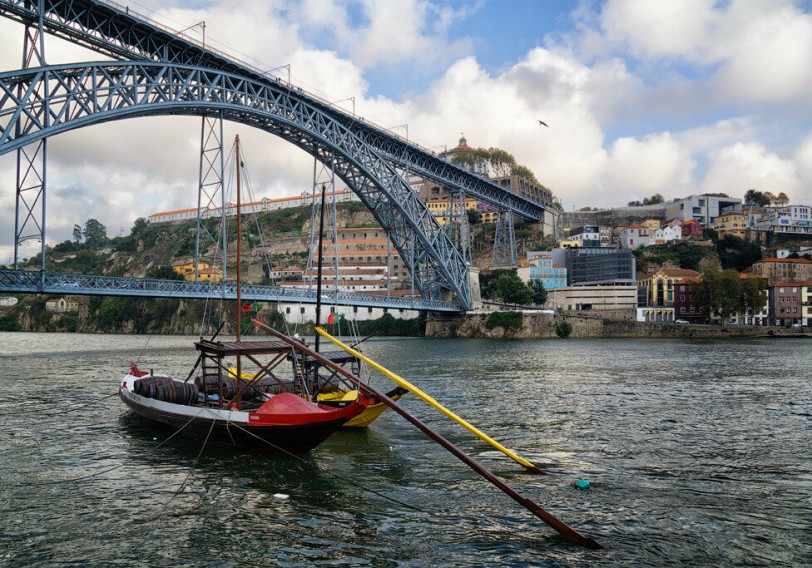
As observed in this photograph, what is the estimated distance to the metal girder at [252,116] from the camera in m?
30.1

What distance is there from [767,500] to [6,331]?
9861 centimetres

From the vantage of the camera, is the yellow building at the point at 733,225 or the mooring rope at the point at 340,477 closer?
the mooring rope at the point at 340,477

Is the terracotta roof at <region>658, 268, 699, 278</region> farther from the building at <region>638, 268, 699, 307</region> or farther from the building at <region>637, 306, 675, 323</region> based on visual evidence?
the building at <region>637, 306, 675, 323</region>

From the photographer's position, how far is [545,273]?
7931 centimetres

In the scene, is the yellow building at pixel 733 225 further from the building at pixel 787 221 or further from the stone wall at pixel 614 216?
the stone wall at pixel 614 216

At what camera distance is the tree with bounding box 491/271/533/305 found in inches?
2714

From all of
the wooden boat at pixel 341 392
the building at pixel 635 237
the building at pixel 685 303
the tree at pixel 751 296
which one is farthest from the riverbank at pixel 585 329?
the wooden boat at pixel 341 392

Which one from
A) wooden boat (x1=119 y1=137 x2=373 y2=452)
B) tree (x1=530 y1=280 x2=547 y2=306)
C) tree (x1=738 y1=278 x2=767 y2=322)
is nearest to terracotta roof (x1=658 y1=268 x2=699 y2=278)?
tree (x1=738 y1=278 x2=767 y2=322)

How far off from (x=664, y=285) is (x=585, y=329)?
1332 centimetres

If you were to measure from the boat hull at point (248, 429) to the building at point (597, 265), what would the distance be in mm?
67177

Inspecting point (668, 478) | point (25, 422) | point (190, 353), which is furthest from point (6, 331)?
point (668, 478)

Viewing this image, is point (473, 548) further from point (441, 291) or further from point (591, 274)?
point (591, 274)

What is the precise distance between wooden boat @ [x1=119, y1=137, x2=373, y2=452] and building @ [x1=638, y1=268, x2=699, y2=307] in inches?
2499

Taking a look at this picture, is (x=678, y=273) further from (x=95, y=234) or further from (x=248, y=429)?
(x=95, y=234)
